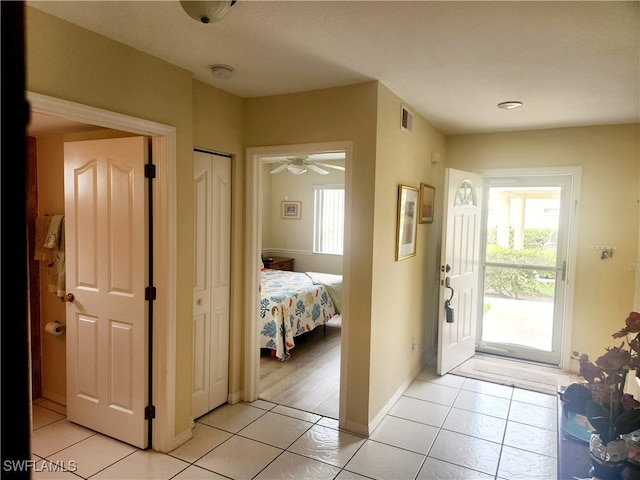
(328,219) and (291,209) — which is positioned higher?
(291,209)

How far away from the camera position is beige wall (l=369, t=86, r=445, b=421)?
9.47 ft

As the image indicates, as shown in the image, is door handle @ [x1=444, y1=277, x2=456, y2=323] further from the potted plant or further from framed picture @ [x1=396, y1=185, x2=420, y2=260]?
the potted plant

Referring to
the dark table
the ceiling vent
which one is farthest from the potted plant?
the ceiling vent

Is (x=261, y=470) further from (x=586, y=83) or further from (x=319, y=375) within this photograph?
(x=586, y=83)

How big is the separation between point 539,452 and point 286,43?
3032 millimetres

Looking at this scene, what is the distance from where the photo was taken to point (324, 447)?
2705 millimetres

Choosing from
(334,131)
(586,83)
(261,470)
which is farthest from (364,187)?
(261,470)

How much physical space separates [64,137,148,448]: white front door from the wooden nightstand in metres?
4.25

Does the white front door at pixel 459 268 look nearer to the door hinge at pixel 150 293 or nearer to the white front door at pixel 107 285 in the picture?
the door hinge at pixel 150 293

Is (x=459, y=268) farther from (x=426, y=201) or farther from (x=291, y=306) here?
(x=291, y=306)

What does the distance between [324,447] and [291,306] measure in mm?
1869

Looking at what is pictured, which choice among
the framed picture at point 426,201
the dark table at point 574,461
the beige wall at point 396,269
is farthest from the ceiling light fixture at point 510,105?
the dark table at point 574,461

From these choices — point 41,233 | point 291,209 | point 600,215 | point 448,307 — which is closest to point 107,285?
point 41,233

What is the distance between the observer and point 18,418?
407 mm
